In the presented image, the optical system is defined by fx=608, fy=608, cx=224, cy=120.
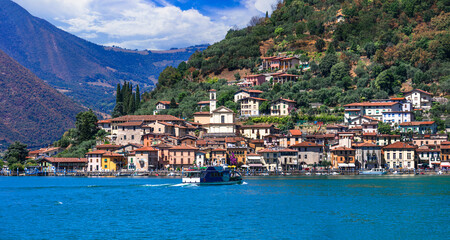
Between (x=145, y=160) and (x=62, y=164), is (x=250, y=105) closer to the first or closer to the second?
(x=145, y=160)

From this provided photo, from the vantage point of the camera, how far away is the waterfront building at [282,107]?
114m

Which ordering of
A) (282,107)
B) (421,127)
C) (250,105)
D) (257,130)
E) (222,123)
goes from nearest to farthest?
(421,127)
(257,130)
(222,123)
(282,107)
(250,105)

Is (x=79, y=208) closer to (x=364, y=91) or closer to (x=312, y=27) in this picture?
(x=364, y=91)

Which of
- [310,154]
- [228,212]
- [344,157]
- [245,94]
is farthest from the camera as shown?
[245,94]

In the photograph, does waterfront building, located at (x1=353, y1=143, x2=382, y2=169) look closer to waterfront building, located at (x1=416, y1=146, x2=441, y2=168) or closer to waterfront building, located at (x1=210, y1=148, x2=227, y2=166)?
waterfront building, located at (x1=416, y1=146, x2=441, y2=168)

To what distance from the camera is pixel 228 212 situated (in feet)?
163

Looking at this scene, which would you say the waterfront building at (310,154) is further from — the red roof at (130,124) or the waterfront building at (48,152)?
the waterfront building at (48,152)

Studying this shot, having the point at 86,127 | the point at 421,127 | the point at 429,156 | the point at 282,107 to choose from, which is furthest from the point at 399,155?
the point at 86,127

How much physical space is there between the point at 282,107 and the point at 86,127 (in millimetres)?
36949

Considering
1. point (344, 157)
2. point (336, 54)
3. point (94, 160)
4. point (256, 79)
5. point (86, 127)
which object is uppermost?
point (336, 54)

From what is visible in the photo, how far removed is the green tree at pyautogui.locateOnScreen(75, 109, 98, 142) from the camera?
114 metres

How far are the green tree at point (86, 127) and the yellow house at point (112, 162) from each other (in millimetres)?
12959

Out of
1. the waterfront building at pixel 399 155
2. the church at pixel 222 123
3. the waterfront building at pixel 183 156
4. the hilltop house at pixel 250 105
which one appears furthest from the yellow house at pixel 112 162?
the waterfront building at pixel 399 155

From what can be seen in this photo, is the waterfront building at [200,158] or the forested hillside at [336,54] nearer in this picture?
the waterfront building at [200,158]
